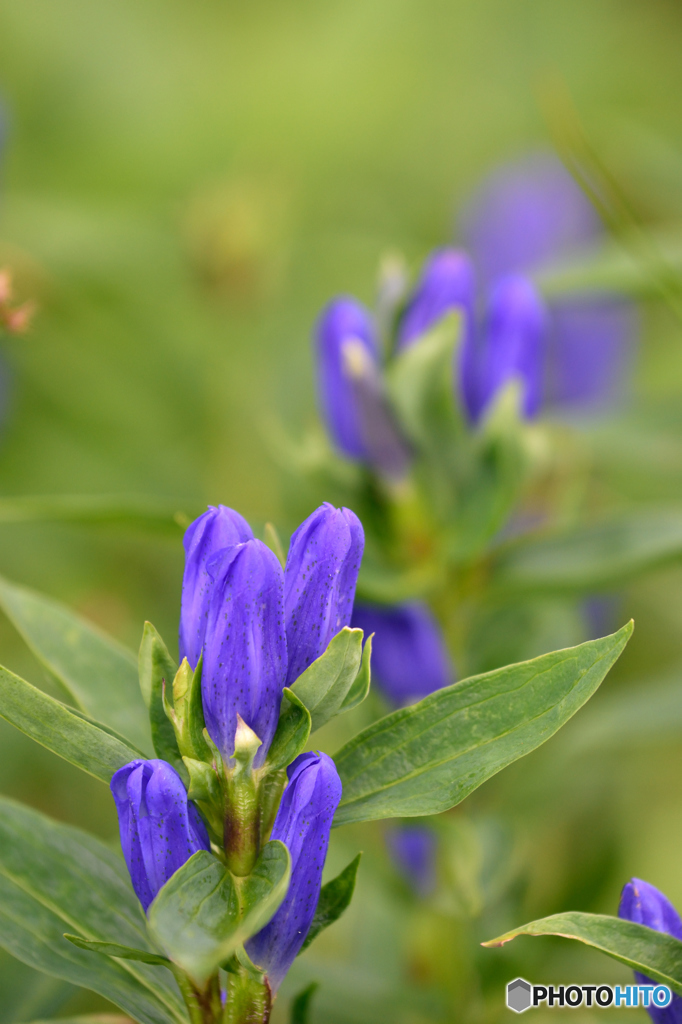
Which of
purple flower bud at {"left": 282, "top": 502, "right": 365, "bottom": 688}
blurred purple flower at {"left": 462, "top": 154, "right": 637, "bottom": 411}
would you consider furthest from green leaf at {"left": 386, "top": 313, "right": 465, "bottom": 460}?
blurred purple flower at {"left": 462, "top": 154, "right": 637, "bottom": 411}

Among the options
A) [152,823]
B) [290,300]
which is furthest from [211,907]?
[290,300]

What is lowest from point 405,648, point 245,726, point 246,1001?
point 246,1001

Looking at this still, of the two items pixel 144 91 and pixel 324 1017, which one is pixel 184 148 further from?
pixel 324 1017

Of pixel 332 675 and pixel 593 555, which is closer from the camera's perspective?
pixel 332 675

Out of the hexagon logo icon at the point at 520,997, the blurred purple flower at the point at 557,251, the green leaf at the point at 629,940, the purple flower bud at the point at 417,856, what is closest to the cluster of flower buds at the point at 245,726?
the green leaf at the point at 629,940

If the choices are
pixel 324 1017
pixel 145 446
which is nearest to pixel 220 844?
pixel 324 1017

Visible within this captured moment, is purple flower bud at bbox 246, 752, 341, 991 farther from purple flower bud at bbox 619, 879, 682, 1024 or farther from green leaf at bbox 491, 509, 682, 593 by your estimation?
green leaf at bbox 491, 509, 682, 593

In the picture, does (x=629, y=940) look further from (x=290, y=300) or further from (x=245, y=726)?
(x=290, y=300)
